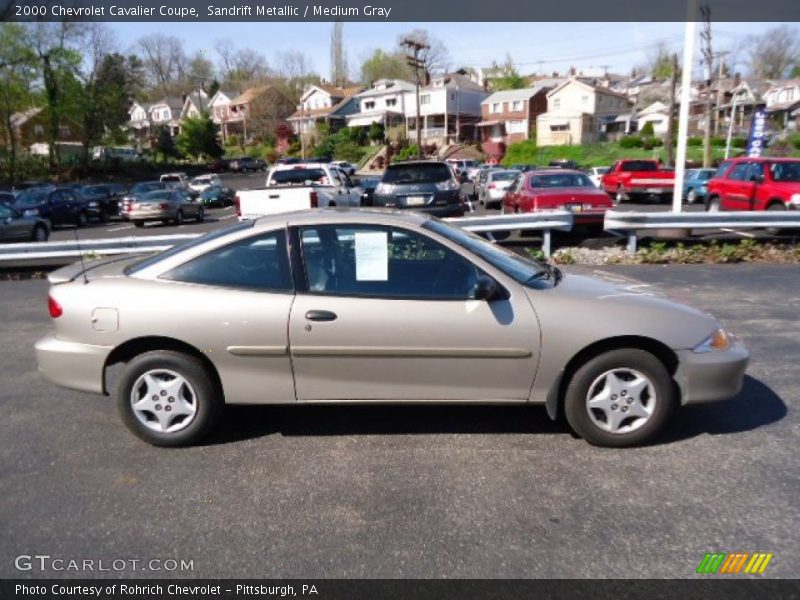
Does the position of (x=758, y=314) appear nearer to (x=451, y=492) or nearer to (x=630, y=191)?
(x=451, y=492)

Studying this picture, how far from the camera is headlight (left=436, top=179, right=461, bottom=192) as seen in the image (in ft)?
40.7

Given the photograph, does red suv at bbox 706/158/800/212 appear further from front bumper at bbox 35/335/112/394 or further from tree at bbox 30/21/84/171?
tree at bbox 30/21/84/171

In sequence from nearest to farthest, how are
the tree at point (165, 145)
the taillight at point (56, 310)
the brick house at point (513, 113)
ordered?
1. the taillight at point (56, 310)
2. the tree at point (165, 145)
3. the brick house at point (513, 113)

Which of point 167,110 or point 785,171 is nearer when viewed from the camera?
point 785,171

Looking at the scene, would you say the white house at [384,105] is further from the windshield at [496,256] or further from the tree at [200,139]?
the windshield at [496,256]

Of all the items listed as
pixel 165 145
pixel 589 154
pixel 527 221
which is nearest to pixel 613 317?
pixel 527 221

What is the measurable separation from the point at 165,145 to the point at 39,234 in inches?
2124

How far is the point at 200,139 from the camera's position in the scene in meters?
69.0

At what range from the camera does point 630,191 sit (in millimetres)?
25547

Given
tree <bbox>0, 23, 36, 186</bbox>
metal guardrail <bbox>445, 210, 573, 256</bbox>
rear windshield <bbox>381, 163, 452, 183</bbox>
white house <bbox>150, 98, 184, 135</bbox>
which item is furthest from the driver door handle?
white house <bbox>150, 98, 184, 135</bbox>

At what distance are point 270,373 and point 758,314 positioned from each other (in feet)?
19.5

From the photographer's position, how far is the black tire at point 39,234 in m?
16.9

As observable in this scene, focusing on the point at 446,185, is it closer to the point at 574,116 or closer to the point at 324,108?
the point at 574,116

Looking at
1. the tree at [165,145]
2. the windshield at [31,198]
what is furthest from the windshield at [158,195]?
the tree at [165,145]
